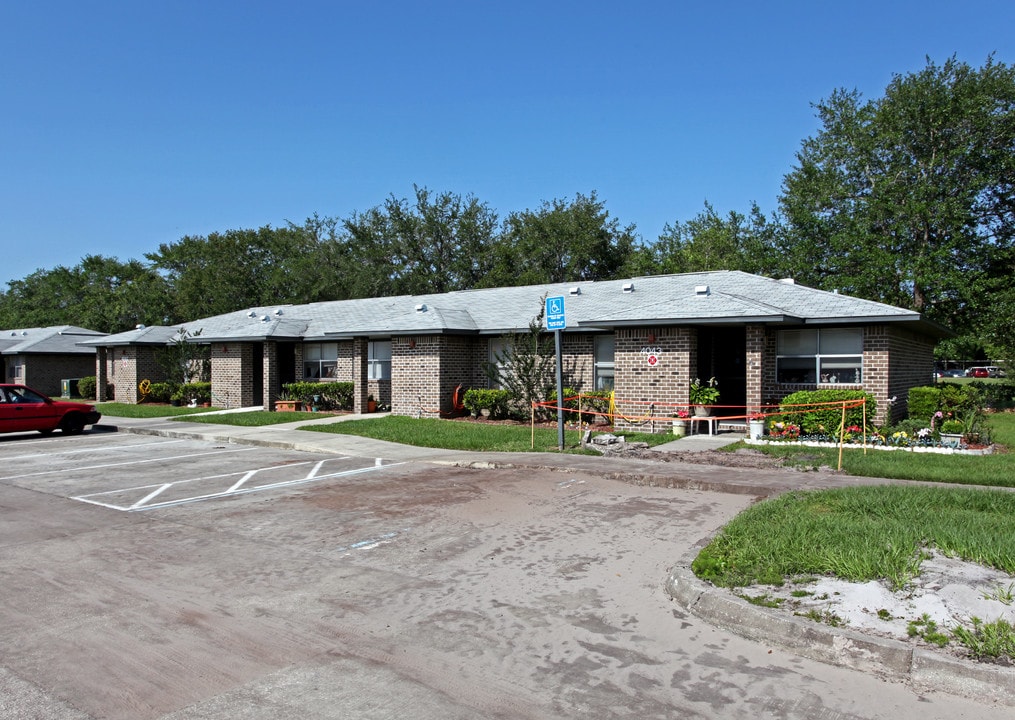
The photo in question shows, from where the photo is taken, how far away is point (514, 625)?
5.10m

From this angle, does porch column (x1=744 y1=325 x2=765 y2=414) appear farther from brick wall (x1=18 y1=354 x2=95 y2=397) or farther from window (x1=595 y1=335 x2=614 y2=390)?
brick wall (x1=18 y1=354 x2=95 y2=397)

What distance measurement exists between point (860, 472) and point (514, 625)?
7.92 meters

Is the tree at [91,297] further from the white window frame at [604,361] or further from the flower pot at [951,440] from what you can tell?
the flower pot at [951,440]

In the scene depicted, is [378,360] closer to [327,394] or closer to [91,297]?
[327,394]

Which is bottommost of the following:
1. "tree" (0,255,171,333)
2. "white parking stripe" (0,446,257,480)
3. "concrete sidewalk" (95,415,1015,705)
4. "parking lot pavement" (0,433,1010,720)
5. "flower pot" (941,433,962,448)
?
"white parking stripe" (0,446,257,480)

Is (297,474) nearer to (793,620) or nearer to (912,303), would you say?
(793,620)

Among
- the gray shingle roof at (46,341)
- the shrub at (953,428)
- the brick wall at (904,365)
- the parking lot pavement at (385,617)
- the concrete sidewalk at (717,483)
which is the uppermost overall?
the gray shingle roof at (46,341)

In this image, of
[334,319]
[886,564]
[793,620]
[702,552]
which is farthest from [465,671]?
[334,319]

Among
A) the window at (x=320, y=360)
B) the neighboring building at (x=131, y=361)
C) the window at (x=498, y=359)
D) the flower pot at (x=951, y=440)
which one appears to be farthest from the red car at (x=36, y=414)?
the flower pot at (x=951, y=440)

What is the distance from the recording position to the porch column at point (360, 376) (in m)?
24.2

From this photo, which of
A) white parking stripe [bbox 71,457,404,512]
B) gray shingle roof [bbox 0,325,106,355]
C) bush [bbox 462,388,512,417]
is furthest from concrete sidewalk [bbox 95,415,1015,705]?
gray shingle roof [bbox 0,325,106,355]

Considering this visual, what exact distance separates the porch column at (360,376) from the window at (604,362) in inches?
343

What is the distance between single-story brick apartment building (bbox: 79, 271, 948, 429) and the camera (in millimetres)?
16422

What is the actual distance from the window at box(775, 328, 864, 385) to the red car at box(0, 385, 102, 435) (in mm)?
18923
